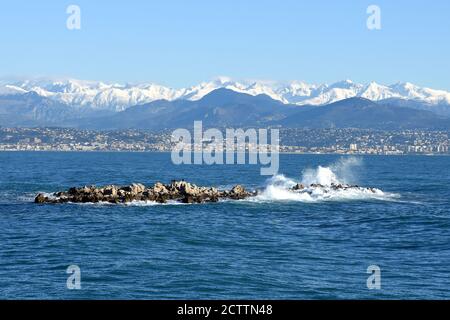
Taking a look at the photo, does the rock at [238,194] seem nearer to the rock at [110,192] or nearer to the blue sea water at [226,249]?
the blue sea water at [226,249]

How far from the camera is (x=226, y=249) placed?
47438 millimetres

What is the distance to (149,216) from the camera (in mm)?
65188

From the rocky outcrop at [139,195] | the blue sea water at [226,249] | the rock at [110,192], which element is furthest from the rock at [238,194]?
the rock at [110,192]

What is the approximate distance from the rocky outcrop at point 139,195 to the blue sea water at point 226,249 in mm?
2921

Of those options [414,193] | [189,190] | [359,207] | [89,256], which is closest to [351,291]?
[89,256]

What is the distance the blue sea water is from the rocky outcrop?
292cm

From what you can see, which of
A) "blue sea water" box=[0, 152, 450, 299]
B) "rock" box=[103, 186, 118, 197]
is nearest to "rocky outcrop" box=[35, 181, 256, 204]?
"rock" box=[103, 186, 118, 197]

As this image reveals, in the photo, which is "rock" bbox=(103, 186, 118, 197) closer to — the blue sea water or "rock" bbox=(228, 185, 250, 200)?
the blue sea water

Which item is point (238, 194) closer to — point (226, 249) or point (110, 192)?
point (110, 192)

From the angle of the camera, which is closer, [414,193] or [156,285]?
[156,285]

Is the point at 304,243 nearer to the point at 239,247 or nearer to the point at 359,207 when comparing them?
the point at 239,247

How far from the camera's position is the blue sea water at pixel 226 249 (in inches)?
1353

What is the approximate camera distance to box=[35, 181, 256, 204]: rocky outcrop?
76875mm

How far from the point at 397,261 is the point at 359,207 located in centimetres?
3289
